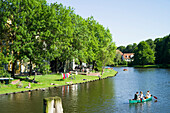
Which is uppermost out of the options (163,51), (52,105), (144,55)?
(163,51)

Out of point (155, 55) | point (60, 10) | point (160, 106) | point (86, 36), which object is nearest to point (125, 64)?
point (155, 55)

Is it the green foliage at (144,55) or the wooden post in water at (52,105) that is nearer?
the wooden post in water at (52,105)

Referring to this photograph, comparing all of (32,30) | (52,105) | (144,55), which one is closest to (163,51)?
(144,55)

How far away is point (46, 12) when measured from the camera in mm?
52125

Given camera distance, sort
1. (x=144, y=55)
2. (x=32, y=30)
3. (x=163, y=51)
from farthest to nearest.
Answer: (x=163, y=51), (x=144, y=55), (x=32, y=30)

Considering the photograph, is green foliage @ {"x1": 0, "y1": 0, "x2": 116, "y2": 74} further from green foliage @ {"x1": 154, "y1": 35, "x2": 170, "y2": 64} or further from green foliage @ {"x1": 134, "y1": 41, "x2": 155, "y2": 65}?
green foliage @ {"x1": 134, "y1": 41, "x2": 155, "y2": 65}

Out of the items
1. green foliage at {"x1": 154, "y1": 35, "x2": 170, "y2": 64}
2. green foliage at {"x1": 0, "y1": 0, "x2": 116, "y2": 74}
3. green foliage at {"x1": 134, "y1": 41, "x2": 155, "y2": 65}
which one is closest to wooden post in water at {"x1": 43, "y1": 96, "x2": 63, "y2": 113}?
green foliage at {"x1": 0, "y1": 0, "x2": 116, "y2": 74}

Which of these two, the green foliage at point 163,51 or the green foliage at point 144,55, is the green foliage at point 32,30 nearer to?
the green foliage at point 163,51

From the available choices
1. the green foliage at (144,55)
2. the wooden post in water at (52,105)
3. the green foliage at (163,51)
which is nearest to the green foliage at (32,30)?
the wooden post in water at (52,105)

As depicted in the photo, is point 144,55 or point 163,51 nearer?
point 144,55

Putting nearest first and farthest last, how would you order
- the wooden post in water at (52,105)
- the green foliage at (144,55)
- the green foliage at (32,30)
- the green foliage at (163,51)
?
the wooden post in water at (52,105), the green foliage at (32,30), the green foliage at (163,51), the green foliage at (144,55)

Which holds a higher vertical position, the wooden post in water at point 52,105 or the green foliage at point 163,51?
the green foliage at point 163,51

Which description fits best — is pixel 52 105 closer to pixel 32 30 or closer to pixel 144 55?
pixel 32 30

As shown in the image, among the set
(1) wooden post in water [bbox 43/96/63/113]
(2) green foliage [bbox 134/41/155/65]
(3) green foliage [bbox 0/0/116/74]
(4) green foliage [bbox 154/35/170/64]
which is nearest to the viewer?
(1) wooden post in water [bbox 43/96/63/113]
